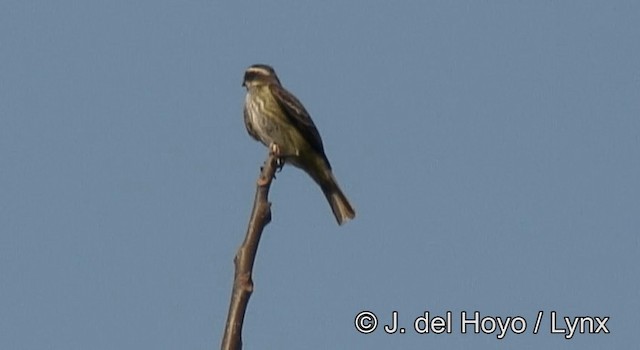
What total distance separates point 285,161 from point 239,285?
5593 mm

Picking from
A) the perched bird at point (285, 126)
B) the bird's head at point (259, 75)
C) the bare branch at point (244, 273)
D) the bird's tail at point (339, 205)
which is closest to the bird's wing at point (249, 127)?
the perched bird at point (285, 126)

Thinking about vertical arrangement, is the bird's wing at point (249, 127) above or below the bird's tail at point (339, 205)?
above

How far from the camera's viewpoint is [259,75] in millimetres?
10531

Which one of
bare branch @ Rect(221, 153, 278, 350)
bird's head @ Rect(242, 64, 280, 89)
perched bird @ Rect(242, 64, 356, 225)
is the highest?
bird's head @ Rect(242, 64, 280, 89)

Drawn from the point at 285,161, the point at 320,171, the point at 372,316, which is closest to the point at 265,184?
the point at 372,316

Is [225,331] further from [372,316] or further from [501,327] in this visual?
[501,327]

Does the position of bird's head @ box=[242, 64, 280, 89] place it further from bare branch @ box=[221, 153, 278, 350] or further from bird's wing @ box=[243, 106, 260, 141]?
bare branch @ box=[221, 153, 278, 350]

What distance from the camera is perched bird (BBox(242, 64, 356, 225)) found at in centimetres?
1013

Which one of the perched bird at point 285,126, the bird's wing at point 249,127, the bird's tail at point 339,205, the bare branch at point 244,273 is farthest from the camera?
the bird's wing at point 249,127

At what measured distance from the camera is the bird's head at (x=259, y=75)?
10.5 metres

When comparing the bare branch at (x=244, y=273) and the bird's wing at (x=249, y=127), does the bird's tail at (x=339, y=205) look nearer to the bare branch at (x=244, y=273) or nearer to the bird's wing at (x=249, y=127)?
the bird's wing at (x=249, y=127)

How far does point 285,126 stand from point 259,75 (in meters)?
0.56

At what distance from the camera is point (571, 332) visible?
7.64 meters

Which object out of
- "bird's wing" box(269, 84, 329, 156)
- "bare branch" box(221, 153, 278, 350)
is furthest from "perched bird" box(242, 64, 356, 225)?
"bare branch" box(221, 153, 278, 350)
